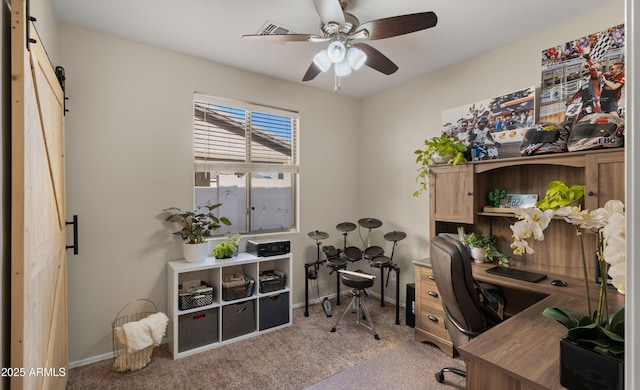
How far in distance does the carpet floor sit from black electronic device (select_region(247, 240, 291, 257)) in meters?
0.80

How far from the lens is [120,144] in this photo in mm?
2623

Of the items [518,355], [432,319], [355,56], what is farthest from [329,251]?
[518,355]

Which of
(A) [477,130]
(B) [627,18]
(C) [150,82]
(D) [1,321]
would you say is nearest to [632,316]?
(B) [627,18]

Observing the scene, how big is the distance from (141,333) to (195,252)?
0.74 metres

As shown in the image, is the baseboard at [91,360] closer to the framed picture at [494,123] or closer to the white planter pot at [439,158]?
the white planter pot at [439,158]

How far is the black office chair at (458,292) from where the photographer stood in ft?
5.59

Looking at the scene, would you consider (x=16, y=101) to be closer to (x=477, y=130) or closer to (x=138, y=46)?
(x=138, y=46)

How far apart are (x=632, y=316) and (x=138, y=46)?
11.3ft

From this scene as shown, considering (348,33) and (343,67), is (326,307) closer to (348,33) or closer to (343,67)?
(343,67)

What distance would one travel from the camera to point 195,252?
2760mm

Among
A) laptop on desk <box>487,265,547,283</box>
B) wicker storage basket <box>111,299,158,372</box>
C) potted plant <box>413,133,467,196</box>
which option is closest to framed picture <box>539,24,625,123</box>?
potted plant <box>413,133,467,196</box>

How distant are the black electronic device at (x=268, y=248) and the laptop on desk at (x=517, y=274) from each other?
6.48ft

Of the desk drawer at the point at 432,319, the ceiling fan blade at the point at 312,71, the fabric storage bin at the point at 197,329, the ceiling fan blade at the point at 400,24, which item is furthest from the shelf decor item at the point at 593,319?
the fabric storage bin at the point at 197,329

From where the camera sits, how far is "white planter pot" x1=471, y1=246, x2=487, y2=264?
273 cm
